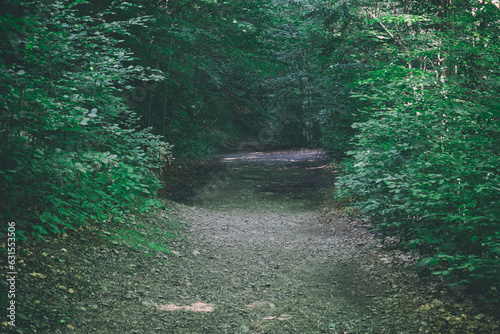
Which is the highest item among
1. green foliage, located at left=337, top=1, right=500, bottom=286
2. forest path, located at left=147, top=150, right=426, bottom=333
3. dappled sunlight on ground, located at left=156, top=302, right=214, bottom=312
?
green foliage, located at left=337, top=1, right=500, bottom=286

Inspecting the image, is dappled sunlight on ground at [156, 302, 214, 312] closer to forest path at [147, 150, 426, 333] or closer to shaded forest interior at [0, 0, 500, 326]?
forest path at [147, 150, 426, 333]

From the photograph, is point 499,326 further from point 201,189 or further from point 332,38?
point 332,38

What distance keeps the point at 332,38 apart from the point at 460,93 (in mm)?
8326

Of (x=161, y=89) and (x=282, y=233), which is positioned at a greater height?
(x=161, y=89)

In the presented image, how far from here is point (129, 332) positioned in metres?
3.20

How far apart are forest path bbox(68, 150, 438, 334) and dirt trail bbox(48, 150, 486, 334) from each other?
0.01 m

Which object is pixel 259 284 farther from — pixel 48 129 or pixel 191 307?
pixel 48 129

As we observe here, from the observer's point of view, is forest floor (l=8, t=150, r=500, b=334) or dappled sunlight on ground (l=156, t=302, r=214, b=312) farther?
dappled sunlight on ground (l=156, t=302, r=214, b=312)

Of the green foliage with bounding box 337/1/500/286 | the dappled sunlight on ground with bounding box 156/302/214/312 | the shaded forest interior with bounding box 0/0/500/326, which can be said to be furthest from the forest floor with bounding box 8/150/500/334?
the green foliage with bounding box 337/1/500/286

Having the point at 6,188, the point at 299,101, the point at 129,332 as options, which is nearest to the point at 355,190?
the point at 129,332

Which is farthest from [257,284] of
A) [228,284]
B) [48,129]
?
[48,129]

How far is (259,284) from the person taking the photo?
4770 millimetres

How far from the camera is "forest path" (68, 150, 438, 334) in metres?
3.50

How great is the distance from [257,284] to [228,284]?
16.2 inches
